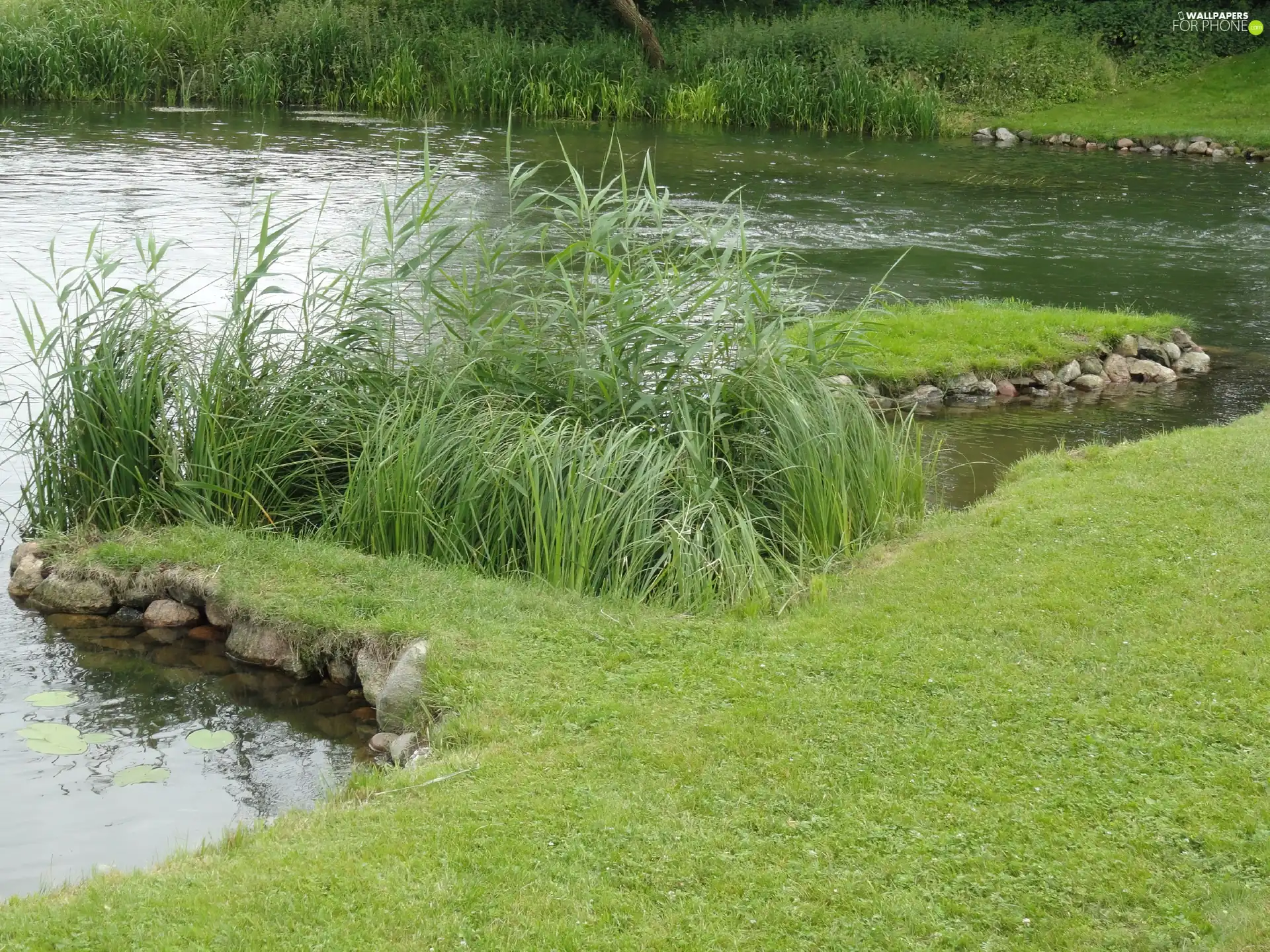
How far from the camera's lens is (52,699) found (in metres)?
6.34

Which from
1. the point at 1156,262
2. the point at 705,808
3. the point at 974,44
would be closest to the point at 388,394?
the point at 705,808

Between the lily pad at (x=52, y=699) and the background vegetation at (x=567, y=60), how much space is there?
A: 74.5 feet

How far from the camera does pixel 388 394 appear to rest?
7934mm

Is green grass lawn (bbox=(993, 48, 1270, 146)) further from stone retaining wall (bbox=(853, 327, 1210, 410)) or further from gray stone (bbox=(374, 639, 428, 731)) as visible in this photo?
gray stone (bbox=(374, 639, 428, 731))

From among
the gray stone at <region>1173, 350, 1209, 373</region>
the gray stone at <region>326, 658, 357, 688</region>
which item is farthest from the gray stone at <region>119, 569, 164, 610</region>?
the gray stone at <region>1173, 350, 1209, 373</region>

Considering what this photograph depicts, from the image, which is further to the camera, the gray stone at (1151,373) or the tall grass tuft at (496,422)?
the gray stone at (1151,373)

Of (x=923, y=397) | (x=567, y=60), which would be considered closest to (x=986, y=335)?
(x=923, y=397)

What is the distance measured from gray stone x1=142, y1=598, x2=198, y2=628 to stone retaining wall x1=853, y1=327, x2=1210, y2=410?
6.17 m

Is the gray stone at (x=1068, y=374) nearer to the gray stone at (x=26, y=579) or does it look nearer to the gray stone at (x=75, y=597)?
the gray stone at (x=75, y=597)

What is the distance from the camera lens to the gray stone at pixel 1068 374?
12.6 meters

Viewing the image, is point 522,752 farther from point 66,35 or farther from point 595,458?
point 66,35

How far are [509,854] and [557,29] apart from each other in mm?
30902

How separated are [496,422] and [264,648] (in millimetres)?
1794

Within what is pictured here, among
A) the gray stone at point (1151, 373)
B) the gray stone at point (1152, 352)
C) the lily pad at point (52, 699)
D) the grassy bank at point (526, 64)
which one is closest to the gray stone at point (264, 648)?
the lily pad at point (52, 699)
